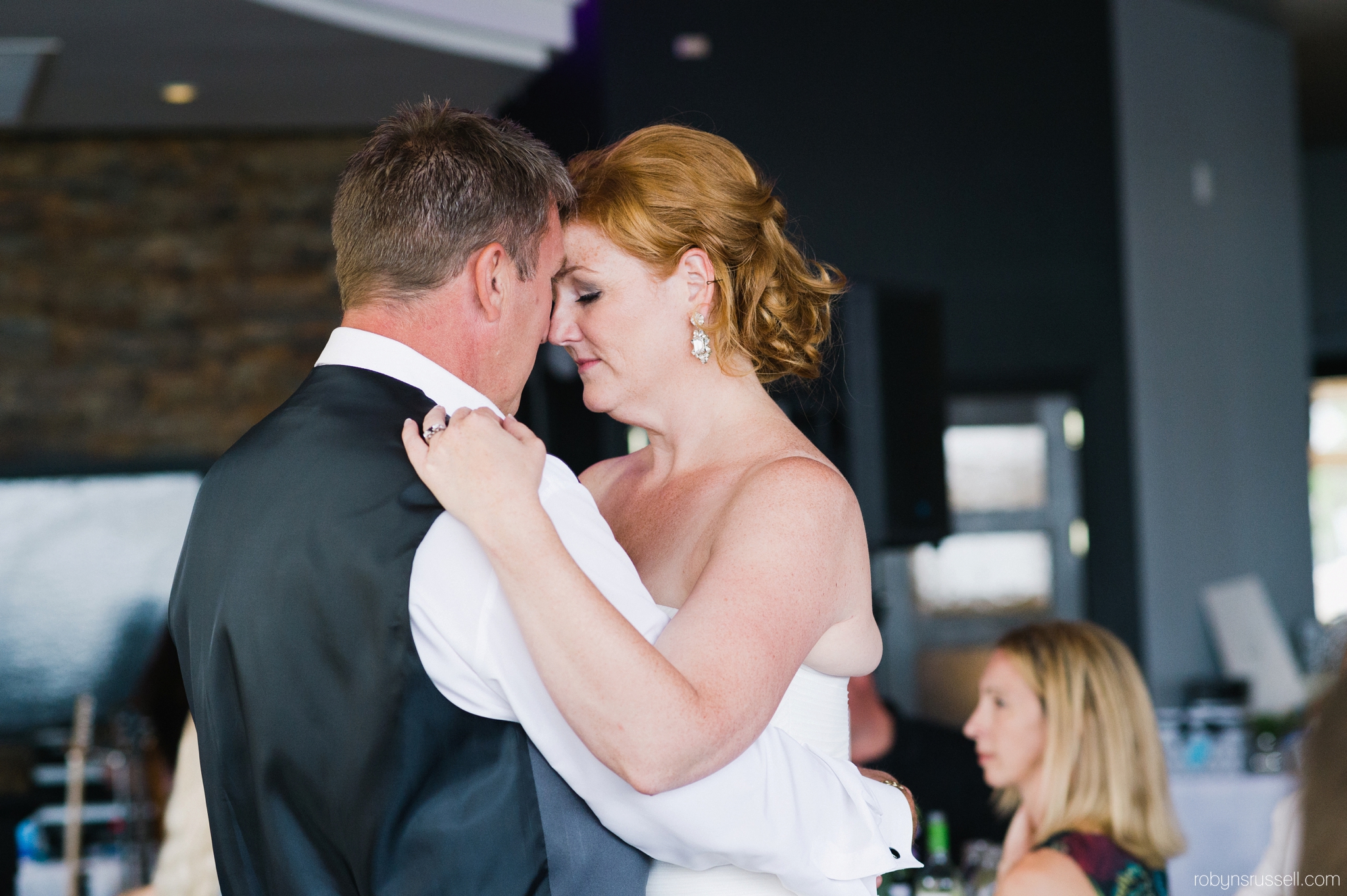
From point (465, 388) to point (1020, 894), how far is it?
1685 millimetres

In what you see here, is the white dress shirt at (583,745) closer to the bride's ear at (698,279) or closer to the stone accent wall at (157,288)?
the bride's ear at (698,279)

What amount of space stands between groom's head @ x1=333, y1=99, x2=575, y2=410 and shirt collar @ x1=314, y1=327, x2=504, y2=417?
0.01 m

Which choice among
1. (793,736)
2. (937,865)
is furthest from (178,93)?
(793,736)

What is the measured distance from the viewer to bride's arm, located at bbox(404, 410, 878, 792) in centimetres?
108

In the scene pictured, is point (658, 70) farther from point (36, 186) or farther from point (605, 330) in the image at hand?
point (605, 330)

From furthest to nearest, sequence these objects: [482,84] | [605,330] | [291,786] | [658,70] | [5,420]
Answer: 1. [5,420]
2. [482,84]
3. [658,70]
4. [605,330]
5. [291,786]

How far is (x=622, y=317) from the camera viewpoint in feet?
5.34

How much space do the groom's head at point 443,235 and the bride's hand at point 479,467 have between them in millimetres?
150

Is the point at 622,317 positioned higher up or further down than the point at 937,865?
higher up

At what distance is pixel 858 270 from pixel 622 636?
16.1ft

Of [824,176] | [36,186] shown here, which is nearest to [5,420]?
[36,186]

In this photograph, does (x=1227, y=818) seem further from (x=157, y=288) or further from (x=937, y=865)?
(x=157, y=288)

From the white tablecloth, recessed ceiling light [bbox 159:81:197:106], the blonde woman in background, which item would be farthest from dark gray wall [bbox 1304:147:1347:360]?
recessed ceiling light [bbox 159:81:197:106]

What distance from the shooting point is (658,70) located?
5402 millimetres
